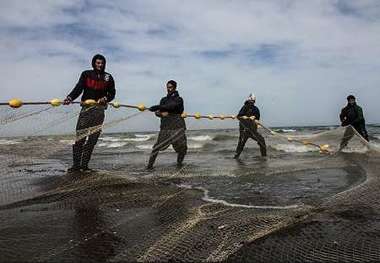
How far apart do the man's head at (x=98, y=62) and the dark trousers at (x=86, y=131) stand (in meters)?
0.72

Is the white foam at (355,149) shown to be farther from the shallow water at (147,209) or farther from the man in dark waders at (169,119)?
the man in dark waders at (169,119)

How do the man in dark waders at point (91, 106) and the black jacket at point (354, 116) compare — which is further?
the black jacket at point (354, 116)

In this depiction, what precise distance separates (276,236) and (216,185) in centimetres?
303

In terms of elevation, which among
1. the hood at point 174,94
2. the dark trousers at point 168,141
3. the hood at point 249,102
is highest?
the hood at point 174,94

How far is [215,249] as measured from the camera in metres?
3.30

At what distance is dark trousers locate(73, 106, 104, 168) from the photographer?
732 centimetres

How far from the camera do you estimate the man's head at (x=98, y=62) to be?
7480 mm

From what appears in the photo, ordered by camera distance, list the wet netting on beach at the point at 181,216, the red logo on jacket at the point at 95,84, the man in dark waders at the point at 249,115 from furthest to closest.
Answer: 1. the man in dark waders at the point at 249,115
2. the red logo on jacket at the point at 95,84
3. the wet netting on beach at the point at 181,216

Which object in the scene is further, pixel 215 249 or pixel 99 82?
pixel 99 82

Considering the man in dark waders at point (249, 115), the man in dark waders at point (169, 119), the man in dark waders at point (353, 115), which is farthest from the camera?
the man in dark waders at point (353, 115)

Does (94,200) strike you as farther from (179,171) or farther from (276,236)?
(179,171)

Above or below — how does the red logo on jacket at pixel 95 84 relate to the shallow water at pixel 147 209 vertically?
above

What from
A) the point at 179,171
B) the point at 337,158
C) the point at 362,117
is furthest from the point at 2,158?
the point at 362,117

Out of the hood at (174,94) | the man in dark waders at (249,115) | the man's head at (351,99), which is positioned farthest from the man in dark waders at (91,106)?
the man's head at (351,99)
